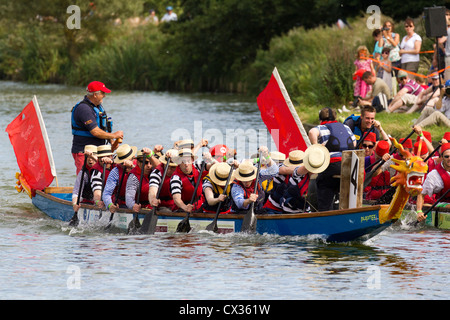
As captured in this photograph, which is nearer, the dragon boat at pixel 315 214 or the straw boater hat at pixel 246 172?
the dragon boat at pixel 315 214

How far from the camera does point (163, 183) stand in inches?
541

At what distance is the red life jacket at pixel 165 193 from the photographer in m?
13.7

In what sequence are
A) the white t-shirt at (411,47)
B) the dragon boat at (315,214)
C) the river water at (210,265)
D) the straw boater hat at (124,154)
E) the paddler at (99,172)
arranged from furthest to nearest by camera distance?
the white t-shirt at (411,47), the paddler at (99,172), the straw boater hat at (124,154), the dragon boat at (315,214), the river water at (210,265)

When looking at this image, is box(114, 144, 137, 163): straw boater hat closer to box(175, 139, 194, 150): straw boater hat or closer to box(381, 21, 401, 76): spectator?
box(175, 139, 194, 150): straw boater hat

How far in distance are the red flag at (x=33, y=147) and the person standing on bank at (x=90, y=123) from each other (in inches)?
45.7

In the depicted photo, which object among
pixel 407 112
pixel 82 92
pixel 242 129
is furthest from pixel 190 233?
pixel 82 92

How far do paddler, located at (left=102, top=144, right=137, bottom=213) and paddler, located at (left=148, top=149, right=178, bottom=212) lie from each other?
1.41ft

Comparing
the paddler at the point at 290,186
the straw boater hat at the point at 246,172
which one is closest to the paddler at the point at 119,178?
the straw boater hat at the point at 246,172

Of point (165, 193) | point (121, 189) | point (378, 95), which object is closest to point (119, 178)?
point (121, 189)

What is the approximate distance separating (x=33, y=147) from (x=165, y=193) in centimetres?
388

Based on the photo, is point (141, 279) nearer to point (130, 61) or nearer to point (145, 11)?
point (130, 61)

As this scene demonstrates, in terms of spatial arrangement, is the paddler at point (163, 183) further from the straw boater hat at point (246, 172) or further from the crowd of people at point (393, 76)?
the crowd of people at point (393, 76)

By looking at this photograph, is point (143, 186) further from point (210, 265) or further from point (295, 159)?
point (210, 265)

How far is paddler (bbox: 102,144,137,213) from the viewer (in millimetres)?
13898
